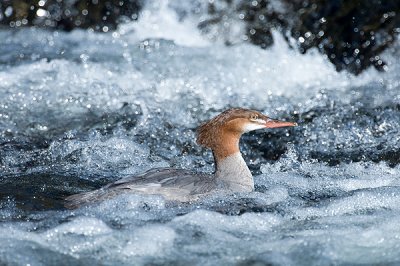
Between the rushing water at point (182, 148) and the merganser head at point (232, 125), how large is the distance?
459 mm

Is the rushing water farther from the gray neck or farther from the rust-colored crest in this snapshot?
the rust-colored crest

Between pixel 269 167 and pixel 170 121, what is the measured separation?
1359 mm

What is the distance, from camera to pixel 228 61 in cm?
988

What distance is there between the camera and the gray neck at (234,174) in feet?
21.4

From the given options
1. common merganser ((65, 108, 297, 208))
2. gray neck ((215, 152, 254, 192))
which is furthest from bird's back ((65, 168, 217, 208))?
gray neck ((215, 152, 254, 192))

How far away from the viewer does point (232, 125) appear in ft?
21.6

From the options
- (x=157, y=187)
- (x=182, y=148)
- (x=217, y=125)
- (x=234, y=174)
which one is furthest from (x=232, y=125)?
(x=182, y=148)

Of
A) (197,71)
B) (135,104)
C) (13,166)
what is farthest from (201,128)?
(197,71)

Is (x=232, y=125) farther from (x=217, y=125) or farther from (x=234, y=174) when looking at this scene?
(x=234, y=174)

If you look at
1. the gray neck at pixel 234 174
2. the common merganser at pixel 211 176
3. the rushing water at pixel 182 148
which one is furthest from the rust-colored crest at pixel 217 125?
the rushing water at pixel 182 148

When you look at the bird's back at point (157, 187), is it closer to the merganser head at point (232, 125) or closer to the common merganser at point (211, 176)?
the common merganser at point (211, 176)

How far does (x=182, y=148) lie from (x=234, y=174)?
145 centimetres

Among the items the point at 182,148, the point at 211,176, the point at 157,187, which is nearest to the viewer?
the point at 157,187

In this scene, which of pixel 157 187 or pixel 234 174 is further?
pixel 234 174
